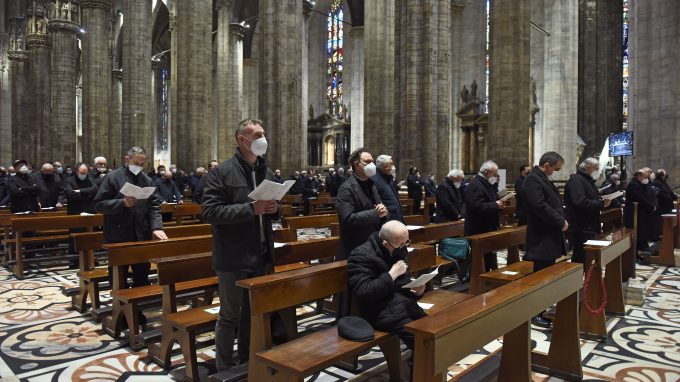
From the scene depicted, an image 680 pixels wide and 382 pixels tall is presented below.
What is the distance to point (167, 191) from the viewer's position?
13.3 m

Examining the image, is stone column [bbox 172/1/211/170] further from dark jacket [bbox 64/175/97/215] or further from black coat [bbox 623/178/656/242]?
black coat [bbox 623/178/656/242]

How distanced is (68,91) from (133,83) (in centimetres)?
724

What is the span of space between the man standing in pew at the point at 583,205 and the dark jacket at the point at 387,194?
93.0 inches

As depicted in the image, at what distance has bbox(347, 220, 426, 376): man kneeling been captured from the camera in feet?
Answer: 11.8

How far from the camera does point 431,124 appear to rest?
17031 mm

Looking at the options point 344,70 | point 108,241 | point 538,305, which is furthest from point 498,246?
point 344,70

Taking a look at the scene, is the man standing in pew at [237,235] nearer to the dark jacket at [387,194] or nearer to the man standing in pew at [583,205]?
the dark jacket at [387,194]

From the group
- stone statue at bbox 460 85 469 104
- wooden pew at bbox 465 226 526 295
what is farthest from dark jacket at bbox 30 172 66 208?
stone statue at bbox 460 85 469 104

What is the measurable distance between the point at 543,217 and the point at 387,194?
167cm

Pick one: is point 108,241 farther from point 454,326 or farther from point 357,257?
point 454,326

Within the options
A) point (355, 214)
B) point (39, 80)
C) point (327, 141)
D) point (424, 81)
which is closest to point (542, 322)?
point (355, 214)

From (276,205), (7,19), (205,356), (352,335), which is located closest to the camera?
(352,335)

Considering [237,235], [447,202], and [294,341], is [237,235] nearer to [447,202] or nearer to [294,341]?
[294,341]

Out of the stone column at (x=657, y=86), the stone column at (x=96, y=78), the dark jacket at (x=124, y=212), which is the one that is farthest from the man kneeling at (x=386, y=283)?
the stone column at (x=96, y=78)
